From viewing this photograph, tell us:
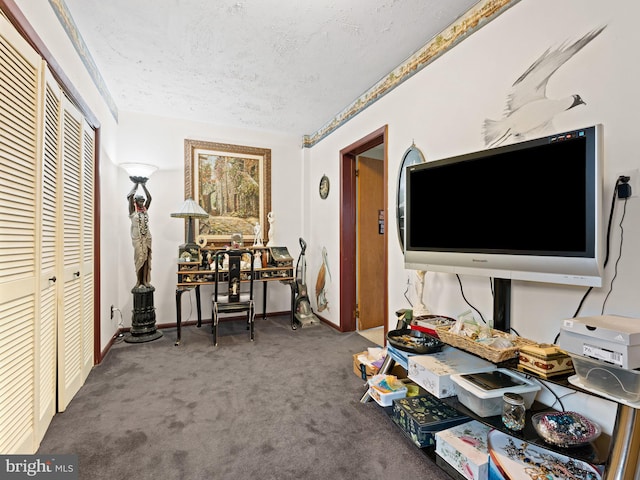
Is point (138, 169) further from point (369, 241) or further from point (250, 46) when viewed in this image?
point (369, 241)

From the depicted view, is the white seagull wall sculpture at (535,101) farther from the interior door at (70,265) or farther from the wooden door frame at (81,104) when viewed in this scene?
the interior door at (70,265)

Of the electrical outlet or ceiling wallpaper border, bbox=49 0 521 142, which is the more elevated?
ceiling wallpaper border, bbox=49 0 521 142

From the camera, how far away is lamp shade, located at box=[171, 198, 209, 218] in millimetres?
3605

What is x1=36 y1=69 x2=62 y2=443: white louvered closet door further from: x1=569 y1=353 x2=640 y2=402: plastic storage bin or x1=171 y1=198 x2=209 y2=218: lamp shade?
x1=569 y1=353 x2=640 y2=402: plastic storage bin

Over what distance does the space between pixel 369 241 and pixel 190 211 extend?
7.17 feet

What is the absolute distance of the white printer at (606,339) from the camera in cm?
98

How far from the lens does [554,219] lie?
1385 mm

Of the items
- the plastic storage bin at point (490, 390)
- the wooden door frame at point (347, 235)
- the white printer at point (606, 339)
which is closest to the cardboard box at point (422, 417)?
the plastic storage bin at point (490, 390)

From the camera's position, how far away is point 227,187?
4.19 m

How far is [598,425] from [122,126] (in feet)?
15.7

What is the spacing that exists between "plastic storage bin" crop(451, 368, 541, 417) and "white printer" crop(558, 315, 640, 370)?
0.39 metres

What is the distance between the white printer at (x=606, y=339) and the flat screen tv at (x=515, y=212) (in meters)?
0.22

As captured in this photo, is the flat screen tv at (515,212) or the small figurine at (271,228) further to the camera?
the small figurine at (271,228)

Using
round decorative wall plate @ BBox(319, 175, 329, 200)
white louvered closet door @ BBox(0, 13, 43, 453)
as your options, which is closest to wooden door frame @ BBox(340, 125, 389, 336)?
round decorative wall plate @ BBox(319, 175, 329, 200)
